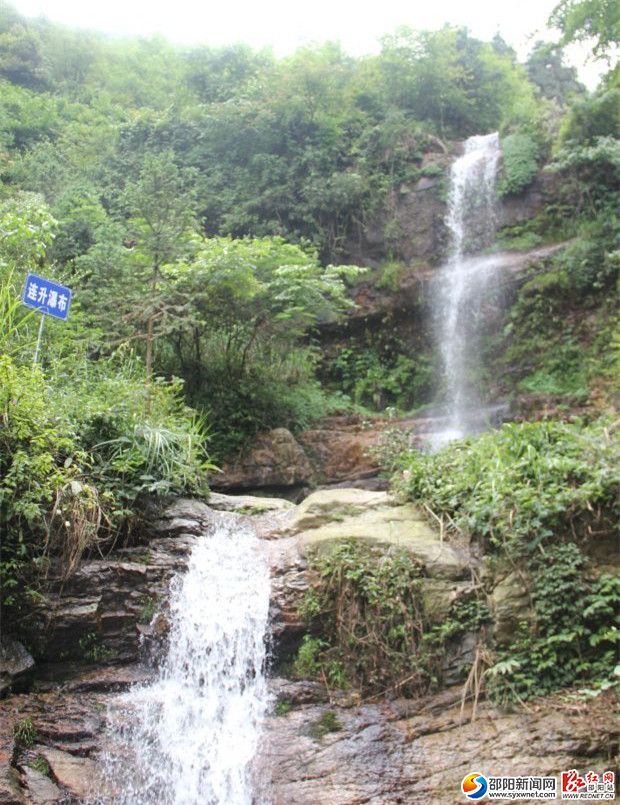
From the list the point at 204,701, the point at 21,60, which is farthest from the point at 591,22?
the point at 21,60

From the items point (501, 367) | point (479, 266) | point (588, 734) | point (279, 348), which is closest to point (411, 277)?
point (479, 266)

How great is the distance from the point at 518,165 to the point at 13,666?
14.0m

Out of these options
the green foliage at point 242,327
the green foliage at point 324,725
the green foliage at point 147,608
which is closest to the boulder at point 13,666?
the green foliage at point 147,608

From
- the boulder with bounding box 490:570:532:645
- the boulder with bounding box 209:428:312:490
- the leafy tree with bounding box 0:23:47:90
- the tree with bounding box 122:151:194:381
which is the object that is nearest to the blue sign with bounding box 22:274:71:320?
the tree with bounding box 122:151:194:381

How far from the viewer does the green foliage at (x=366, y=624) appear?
5.38 metres

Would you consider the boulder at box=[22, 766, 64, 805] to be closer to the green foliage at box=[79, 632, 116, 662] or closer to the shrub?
the green foliage at box=[79, 632, 116, 662]

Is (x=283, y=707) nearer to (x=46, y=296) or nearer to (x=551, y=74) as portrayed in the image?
(x=46, y=296)

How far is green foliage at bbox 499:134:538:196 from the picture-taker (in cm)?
1483

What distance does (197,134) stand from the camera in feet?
57.7

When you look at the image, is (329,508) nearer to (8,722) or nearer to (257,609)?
(257,609)

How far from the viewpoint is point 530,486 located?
18.8 ft

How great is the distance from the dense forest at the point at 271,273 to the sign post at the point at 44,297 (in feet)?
0.97

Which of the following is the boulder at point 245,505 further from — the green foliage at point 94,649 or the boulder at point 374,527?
the green foliage at point 94,649

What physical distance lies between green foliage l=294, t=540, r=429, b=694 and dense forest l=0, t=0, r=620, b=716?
22cm
